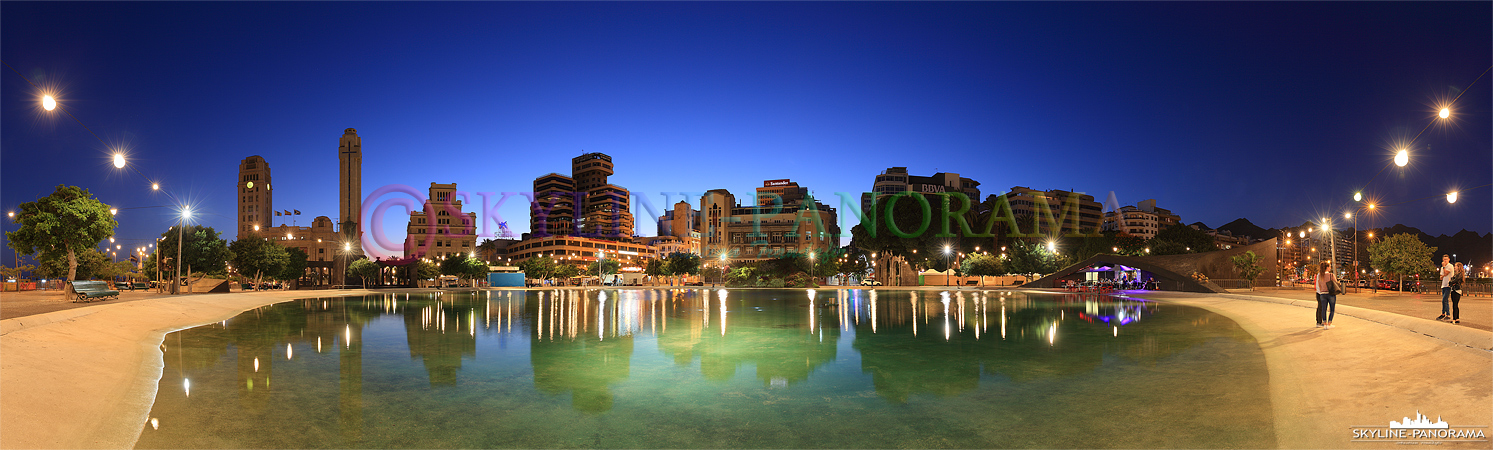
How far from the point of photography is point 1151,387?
10367mm

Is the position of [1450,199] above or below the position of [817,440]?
above

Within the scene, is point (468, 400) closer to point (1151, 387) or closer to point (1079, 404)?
point (1079, 404)

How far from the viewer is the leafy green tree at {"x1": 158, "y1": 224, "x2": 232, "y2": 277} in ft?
162

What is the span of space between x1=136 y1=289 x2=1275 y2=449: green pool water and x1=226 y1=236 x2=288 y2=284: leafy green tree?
46.3 metres

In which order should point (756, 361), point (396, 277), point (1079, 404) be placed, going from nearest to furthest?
point (1079, 404) → point (756, 361) → point (396, 277)

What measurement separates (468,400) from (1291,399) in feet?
41.0

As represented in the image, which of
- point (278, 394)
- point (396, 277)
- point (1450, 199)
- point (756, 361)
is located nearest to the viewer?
point (278, 394)

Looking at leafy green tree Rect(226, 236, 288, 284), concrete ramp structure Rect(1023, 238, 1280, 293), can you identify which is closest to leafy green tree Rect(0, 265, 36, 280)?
leafy green tree Rect(226, 236, 288, 284)

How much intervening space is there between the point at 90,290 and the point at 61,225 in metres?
3.16

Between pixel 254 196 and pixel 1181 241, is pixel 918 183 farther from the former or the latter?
pixel 254 196

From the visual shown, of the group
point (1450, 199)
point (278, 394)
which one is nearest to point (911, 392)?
point (278, 394)

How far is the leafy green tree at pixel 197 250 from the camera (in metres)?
49.3

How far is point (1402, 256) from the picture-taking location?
42281 mm

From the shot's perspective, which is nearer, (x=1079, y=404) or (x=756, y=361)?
(x=1079, y=404)
